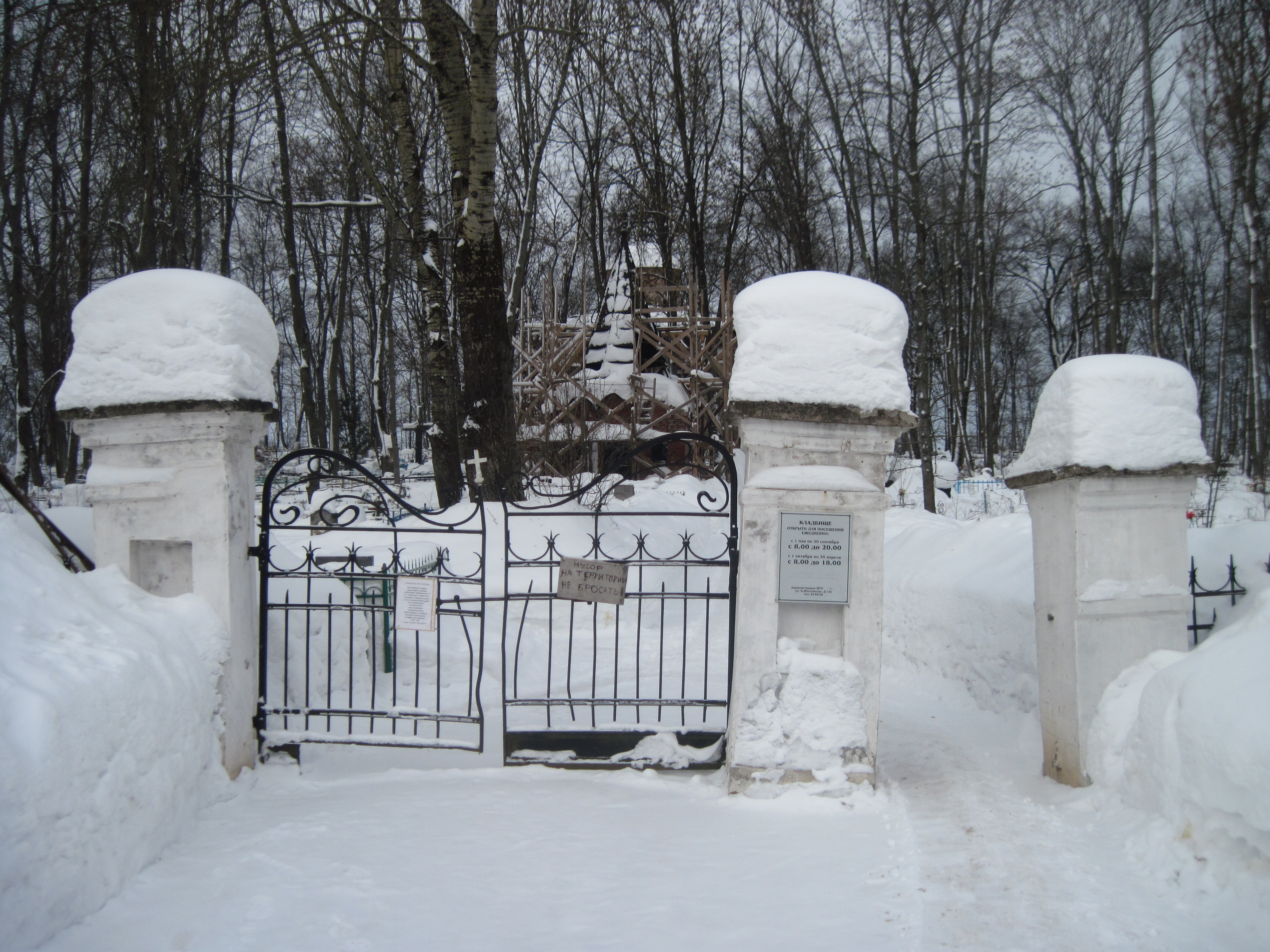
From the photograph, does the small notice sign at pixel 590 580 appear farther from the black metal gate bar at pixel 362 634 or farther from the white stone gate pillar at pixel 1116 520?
the white stone gate pillar at pixel 1116 520

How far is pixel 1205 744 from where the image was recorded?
343 cm

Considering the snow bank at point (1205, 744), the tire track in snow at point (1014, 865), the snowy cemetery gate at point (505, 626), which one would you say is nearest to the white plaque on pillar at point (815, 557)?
the snowy cemetery gate at point (505, 626)

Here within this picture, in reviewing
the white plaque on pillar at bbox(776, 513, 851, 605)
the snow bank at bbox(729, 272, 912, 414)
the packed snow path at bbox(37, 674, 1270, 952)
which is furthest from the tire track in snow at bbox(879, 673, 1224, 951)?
the snow bank at bbox(729, 272, 912, 414)

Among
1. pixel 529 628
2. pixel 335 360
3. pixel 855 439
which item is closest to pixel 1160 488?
pixel 855 439

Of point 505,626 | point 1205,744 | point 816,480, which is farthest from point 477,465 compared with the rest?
point 1205,744

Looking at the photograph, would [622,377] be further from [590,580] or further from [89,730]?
[89,730]

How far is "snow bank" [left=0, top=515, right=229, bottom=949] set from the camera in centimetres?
282

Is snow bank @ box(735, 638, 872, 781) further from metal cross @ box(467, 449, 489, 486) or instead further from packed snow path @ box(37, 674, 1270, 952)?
metal cross @ box(467, 449, 489, 486)

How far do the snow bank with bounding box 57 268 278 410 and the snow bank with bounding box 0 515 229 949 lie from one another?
2.76 ft

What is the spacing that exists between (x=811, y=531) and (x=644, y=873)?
6.19ft

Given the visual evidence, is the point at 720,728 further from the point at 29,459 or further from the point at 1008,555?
the point at 29,459

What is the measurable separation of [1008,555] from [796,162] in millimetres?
17737

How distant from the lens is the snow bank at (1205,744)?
126 inches

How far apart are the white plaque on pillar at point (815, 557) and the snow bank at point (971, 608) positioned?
2.02m
